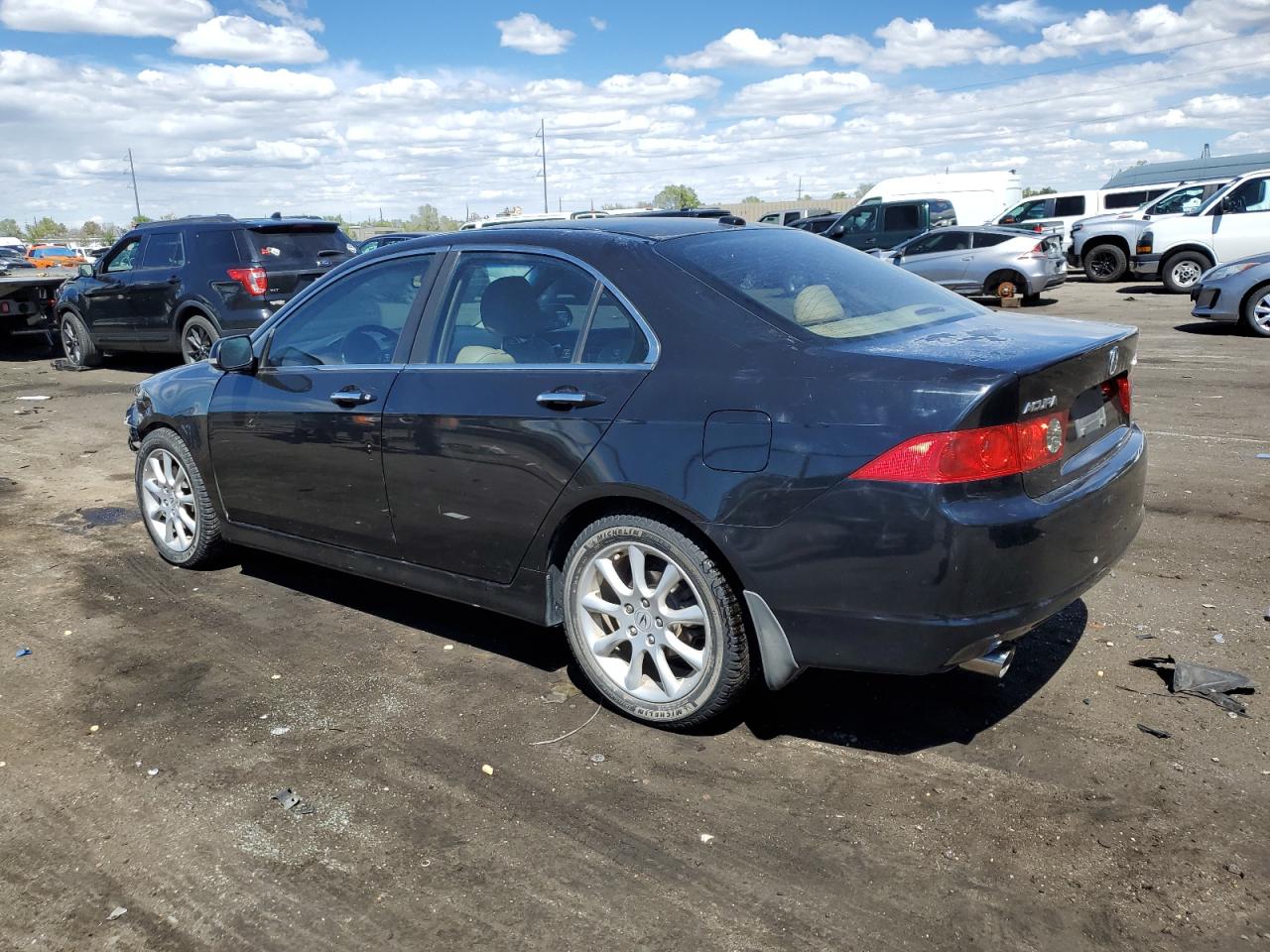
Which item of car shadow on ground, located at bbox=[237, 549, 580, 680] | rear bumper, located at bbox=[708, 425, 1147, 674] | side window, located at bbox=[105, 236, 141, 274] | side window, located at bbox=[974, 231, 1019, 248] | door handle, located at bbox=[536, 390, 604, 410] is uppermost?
side window, located at bbox=[105, 236, 141, 274]

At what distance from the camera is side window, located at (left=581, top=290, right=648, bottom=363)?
3457mm

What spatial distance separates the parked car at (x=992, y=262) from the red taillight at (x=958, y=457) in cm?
1554

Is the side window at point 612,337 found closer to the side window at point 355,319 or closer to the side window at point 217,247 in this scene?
the side window at point 355,319

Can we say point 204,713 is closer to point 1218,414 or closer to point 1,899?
point 1,899

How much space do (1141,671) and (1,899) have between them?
3827mm

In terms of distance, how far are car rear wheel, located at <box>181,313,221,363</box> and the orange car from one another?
1452 inches

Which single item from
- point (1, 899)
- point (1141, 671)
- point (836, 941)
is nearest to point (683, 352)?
point (836, 941)

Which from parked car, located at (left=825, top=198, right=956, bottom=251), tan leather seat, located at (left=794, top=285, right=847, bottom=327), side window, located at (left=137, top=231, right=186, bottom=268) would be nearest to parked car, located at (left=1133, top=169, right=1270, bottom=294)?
parked car, located at (left=825, top=198, right=956, bottom=251)

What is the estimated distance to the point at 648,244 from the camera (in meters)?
3.66

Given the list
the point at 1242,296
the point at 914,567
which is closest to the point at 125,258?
the point at 914,567

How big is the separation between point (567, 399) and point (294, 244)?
392 inches

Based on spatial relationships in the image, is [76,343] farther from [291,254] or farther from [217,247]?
[291,254]

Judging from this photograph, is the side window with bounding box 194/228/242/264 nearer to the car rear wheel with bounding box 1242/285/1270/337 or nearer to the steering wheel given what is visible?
the steering wheel

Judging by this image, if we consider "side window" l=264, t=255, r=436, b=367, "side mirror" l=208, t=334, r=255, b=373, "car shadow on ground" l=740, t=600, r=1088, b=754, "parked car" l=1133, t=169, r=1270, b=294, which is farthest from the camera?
"parked car" l=1133, t=169, r=1270, b=294
